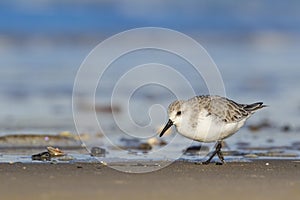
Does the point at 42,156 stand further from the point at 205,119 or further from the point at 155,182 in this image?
the point at 155,182

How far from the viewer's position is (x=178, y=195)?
591cm

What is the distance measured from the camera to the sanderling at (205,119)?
7.66 meters

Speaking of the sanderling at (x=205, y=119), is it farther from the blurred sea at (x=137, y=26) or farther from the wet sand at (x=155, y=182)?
the blurred sea at (x=137, y=26)

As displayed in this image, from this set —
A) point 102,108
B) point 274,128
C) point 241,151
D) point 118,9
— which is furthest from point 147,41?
point 241,151

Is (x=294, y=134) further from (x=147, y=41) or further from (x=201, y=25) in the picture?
(x=201, y=25)

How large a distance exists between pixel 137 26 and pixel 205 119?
15.8 metres

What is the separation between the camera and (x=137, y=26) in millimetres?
23297

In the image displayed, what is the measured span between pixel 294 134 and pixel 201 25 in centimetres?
1573

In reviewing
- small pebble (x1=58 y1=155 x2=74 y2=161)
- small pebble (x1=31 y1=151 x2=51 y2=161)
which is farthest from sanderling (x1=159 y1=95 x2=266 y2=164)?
small pebble (x1=31 y1=151 x2=51 y2=161)

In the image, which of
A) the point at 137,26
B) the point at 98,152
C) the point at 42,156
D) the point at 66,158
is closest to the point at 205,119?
the point at 98,152

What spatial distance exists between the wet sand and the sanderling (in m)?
0.35

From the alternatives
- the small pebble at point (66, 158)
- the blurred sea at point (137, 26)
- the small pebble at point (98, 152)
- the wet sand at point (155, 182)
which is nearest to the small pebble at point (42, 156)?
the small pebble at point (66, 158)

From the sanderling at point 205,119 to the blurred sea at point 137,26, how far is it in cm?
144

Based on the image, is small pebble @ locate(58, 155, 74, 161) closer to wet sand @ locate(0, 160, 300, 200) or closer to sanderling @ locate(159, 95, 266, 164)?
wet sand @ locate(0, 160, 300, 200)
